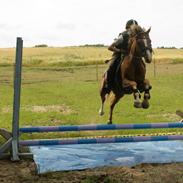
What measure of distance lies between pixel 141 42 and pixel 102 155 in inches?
74.7

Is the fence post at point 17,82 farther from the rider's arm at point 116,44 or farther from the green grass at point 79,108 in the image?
the green grass at point 79,108

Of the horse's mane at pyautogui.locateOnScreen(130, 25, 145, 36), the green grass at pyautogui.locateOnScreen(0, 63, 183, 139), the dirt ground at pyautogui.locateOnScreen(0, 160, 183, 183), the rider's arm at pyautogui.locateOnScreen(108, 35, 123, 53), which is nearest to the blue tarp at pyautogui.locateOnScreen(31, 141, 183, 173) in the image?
the dirt ground at pyautogui.locateOnScreen(0, 160, 183, 183)

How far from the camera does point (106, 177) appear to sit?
5.93m

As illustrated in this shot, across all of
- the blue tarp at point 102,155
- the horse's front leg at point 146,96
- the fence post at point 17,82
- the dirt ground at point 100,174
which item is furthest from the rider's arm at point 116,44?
the dirt ground at point 100,174

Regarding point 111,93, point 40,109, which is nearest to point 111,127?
point 111,93

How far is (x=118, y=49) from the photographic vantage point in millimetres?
8094

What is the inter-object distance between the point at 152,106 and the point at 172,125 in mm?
10023

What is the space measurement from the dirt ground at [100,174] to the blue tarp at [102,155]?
0.67 ft

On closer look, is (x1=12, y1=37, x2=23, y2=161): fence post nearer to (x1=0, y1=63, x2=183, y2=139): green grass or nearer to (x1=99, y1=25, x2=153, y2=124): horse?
(x1=99, y1=25, x2=153, y2=124): horse

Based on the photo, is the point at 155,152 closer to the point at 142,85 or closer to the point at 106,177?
the point at 142,85

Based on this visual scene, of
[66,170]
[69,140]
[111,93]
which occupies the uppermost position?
[111,93]

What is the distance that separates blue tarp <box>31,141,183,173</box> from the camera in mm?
6848

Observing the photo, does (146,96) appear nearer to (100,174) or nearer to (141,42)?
(141,42)

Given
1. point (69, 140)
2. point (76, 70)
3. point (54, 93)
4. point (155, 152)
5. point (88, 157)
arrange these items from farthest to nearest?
point (76, 70) → point (54, 93) → point (155, 152) → point (88, 157) → point (69, 140)
